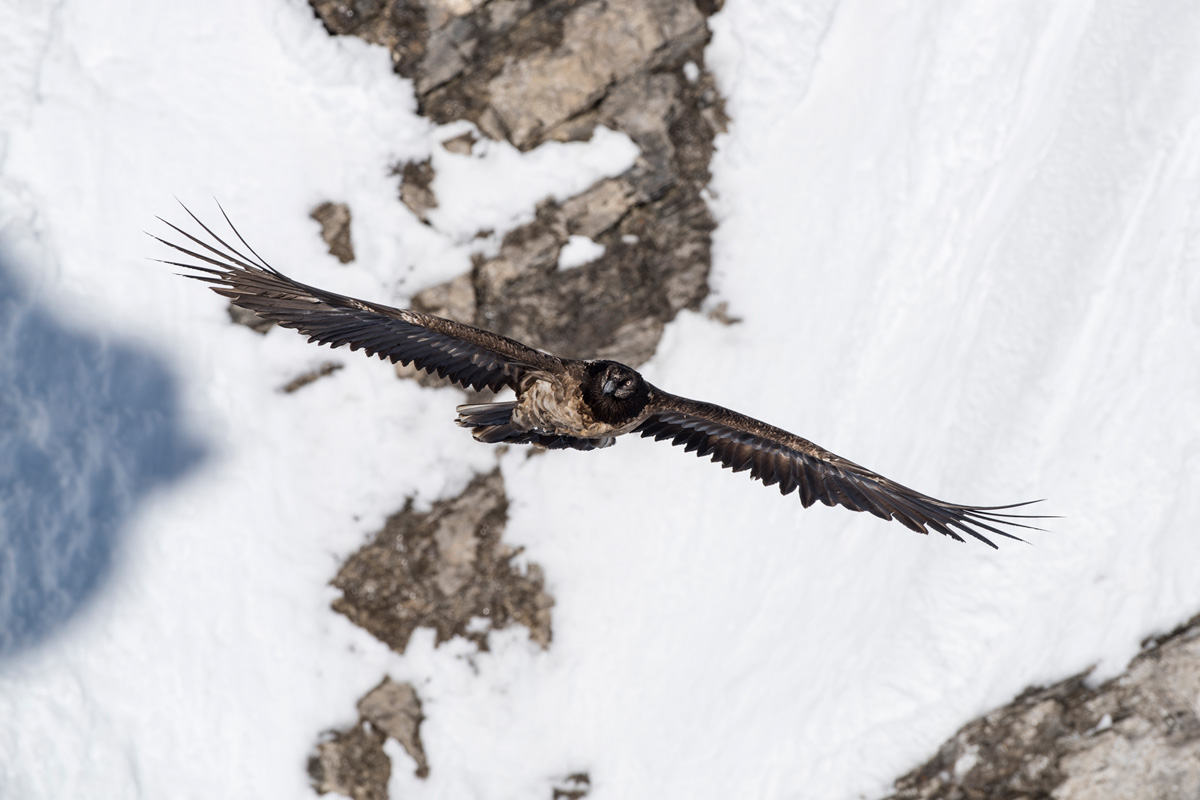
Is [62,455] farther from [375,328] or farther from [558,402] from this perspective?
[558,402]

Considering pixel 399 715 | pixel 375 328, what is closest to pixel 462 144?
pixel 375 328

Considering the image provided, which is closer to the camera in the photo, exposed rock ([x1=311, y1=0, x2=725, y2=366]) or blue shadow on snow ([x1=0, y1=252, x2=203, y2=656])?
blue shadow on snow ([x1=0, y1=252, x2=203, y2=656])

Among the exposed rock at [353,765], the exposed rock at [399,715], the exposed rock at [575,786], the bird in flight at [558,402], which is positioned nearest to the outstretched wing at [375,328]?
the bird in flight at [558,402]

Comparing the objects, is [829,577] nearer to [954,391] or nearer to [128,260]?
[954,391]

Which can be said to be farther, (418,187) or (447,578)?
(447,578)

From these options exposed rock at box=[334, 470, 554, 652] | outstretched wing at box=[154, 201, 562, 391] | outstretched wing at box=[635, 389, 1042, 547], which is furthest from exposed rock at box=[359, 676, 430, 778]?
outstretched wing at box=[154, 201, 562, 391]

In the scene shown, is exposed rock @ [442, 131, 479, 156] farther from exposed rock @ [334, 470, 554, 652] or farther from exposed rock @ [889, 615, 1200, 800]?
exposed rock @ [889, 615, 1200, 800]

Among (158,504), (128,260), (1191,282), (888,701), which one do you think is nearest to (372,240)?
(128,260)
